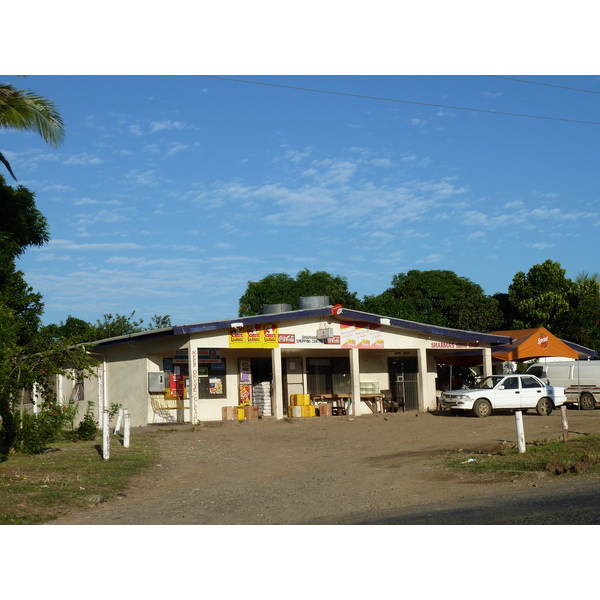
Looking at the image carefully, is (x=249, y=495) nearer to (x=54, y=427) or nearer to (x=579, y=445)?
(x=54, y=427)

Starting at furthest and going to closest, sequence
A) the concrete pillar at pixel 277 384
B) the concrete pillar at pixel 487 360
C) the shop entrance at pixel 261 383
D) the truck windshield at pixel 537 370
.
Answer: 1. the truck windshield at pixel 537 370
2. the concrete pillar at pixel 487 360
3. the shop entrance at pixel 261 383
4. the concrete pillar at pixel 277 384

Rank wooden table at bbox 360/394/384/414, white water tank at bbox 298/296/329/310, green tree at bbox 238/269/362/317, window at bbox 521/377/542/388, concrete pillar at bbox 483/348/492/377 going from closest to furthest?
1. window at bbox 521/377/542/388
2. white water tank at bbox 298/296/329/310
3. wooden table at bbox 360/394/384/414
4. concrete pillar at bbox 483/348/492/377
5. green tree at bbox 238/269/362/317

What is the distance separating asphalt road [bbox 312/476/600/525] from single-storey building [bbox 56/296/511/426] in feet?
48.8

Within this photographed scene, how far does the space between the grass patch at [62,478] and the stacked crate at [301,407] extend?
929 centimetres

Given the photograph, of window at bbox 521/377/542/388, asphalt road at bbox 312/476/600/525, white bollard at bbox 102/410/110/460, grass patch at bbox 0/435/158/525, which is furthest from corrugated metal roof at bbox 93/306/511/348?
asphalt road at bbox 312/476/600/525

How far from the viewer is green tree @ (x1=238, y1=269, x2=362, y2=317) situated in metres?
67.3

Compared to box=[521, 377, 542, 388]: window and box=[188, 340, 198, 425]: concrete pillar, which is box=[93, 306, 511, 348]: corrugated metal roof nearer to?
box=[188, 340, 198, 425]: concrete pillar

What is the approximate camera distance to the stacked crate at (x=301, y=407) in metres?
28.1

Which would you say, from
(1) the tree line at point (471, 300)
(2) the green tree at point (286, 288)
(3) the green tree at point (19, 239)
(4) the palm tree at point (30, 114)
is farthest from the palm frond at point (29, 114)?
(2) the green tree at point (286, 288)

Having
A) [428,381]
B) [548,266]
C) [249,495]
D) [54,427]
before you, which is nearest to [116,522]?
[249,495]

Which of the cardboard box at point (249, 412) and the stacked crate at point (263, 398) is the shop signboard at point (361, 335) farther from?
the cardboard box at point (249, 412)

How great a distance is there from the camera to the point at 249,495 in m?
13.0

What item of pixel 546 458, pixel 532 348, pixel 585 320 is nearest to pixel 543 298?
pixel 585 320

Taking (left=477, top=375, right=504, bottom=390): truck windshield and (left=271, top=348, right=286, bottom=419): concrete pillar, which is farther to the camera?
(left=477, top=375, right=504, bottom=390): truck windshield
